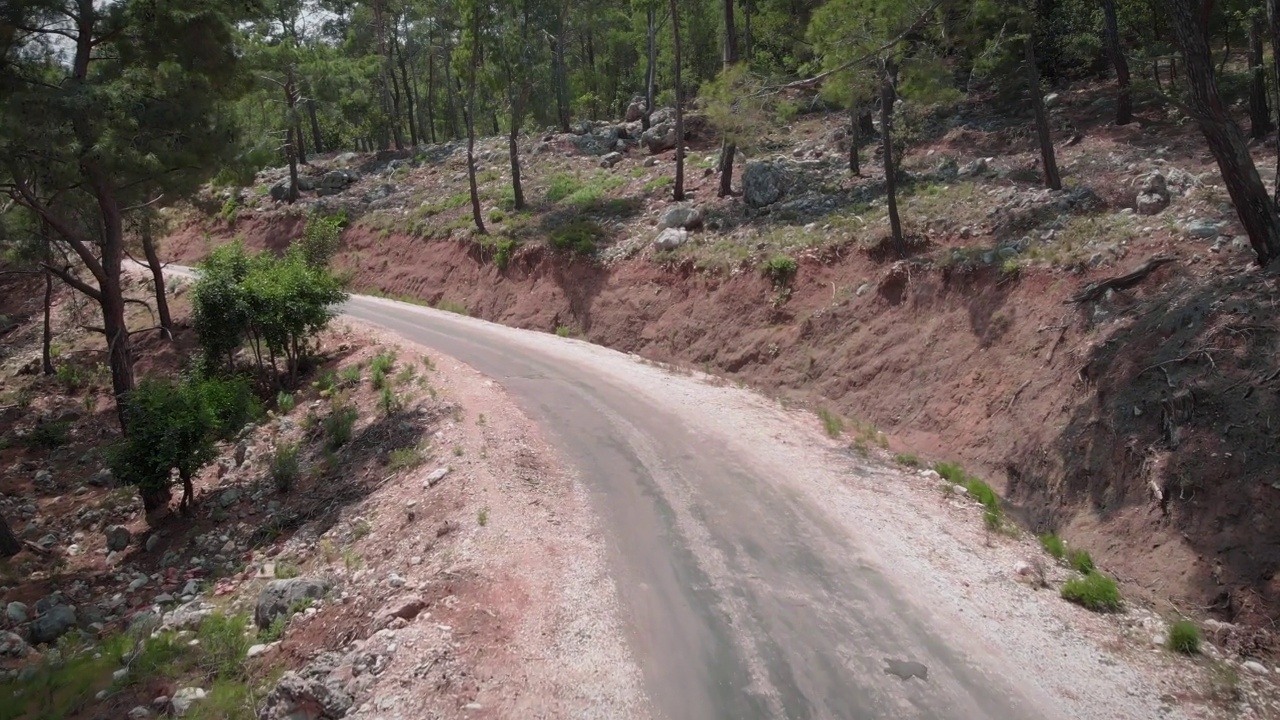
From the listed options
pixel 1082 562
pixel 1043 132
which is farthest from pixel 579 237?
pixel 1082 562

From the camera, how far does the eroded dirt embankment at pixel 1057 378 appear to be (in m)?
9.80

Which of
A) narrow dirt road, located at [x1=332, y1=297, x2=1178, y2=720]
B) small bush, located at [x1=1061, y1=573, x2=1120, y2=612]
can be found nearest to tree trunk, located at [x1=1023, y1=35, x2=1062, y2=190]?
narrow dirt road, located at [x1=332, y1=297, x2=1178, y2=720]

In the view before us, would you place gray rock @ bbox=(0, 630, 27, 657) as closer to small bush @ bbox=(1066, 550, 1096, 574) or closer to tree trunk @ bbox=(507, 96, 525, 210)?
small bush @ bbox=(1066, 550, 1096, 574)

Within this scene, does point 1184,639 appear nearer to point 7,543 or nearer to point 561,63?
point 7,543

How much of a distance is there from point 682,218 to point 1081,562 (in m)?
17.6

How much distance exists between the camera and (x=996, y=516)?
11289 millimetres

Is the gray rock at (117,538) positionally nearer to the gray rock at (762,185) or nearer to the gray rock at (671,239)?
the gray rock at (671,239)

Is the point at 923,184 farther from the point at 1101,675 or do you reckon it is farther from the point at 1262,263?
the point at 1101,675

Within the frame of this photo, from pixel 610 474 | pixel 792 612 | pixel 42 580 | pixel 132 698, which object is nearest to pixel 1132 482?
pixel 792 612

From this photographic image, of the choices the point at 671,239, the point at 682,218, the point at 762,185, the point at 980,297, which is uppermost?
the point at 762,185

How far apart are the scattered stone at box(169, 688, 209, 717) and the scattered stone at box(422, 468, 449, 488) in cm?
437

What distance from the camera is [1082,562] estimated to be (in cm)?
994

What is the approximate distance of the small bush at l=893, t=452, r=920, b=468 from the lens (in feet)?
44.6

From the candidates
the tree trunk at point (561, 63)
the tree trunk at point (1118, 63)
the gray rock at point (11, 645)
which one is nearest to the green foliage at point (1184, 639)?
the gray rock at point (11, 645)
